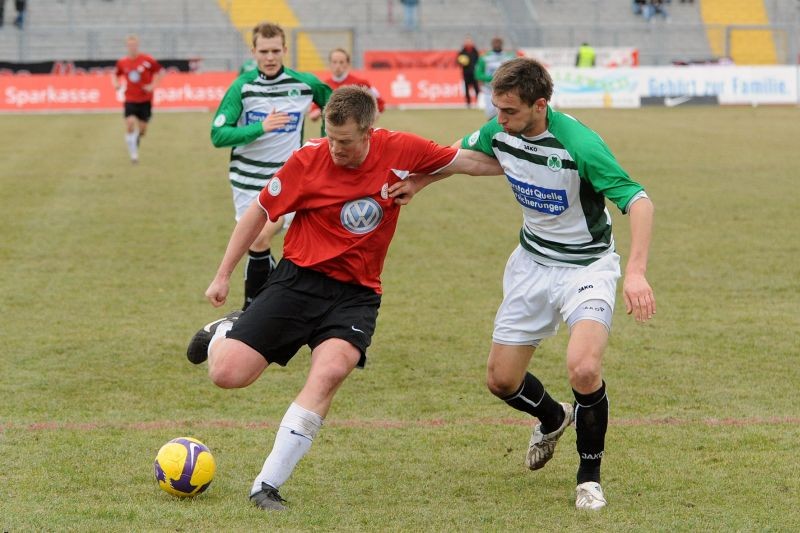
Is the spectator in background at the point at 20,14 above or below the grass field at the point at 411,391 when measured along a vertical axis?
above

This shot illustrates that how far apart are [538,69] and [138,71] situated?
16.9 metres

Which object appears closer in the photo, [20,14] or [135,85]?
[135,85]

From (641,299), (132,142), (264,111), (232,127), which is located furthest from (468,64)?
(641,299)

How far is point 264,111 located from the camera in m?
9.05

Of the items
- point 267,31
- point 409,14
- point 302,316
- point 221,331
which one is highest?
point 409,14

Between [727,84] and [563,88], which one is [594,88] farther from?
[727,84]

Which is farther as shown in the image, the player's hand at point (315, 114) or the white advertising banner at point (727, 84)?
the white advertising banner at point (727, 84)

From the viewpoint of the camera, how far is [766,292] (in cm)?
1035

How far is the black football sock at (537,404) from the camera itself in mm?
5898

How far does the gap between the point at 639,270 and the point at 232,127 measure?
176 inches

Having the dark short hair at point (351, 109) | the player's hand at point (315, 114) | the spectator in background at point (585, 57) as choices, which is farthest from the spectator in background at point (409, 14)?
the dark short hair at point (351, 109)

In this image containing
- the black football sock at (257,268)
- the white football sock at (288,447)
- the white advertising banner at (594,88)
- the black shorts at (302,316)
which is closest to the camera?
the white football sock at (288,447)

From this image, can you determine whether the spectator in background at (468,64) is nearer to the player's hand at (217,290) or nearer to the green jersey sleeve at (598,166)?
the green jersey sleeve at (598,166)

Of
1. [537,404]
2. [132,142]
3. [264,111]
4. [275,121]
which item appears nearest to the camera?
[537,404]
